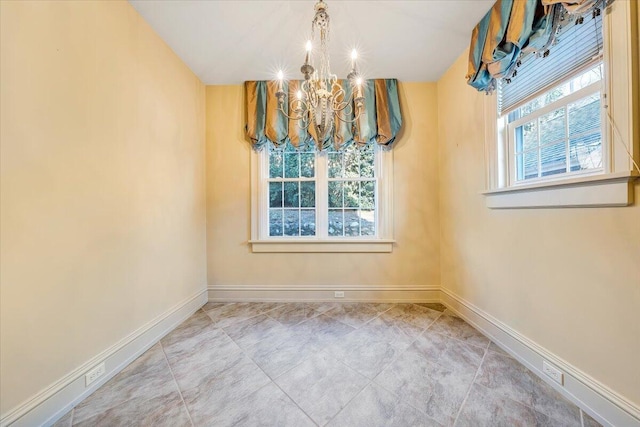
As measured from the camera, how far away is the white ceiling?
1.83 m

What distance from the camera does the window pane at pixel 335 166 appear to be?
2.99m

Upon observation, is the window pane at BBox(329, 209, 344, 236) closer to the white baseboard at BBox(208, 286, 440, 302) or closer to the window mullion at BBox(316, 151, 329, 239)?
the window mullion at BBox(316, 151, 329, 239)

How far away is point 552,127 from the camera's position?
158 centimetres

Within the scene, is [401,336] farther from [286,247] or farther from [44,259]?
[44,259]

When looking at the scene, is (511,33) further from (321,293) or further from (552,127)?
(321,293)

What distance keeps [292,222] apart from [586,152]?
101 inches

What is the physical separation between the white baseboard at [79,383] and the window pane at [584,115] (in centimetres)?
331

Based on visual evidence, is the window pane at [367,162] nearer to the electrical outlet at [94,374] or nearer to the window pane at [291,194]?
the window pane at [291,194]

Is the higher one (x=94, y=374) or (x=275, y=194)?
(x=275, y=194)

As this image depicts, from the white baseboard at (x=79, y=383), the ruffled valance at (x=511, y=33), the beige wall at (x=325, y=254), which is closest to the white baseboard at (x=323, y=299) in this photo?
the white baseboard at (x=79, y=383)

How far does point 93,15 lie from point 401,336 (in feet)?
10.8

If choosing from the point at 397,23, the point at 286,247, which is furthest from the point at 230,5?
the point at 286,247

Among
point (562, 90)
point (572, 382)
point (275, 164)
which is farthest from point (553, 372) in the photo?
point (275, 164)

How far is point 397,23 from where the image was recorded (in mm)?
1993
